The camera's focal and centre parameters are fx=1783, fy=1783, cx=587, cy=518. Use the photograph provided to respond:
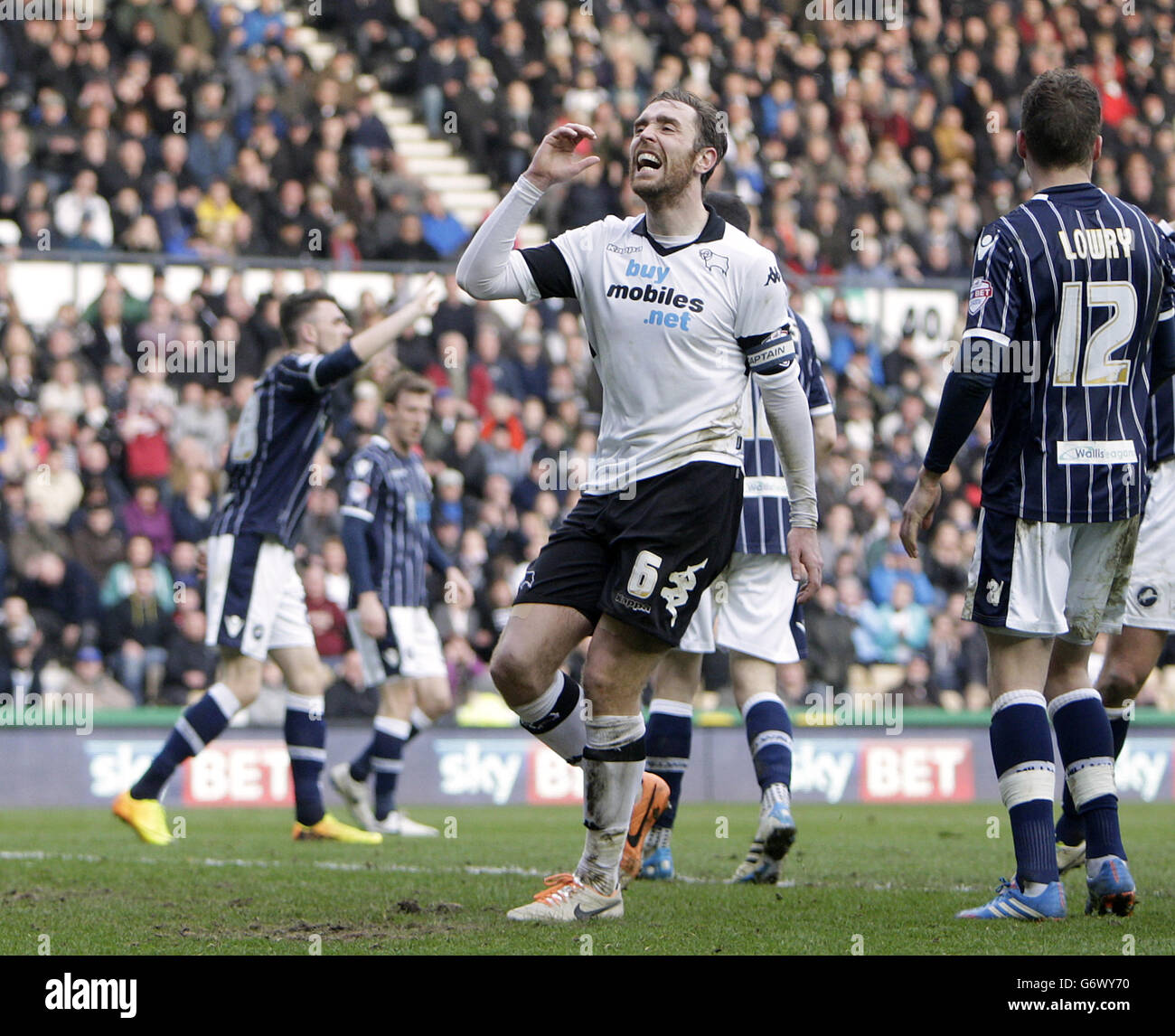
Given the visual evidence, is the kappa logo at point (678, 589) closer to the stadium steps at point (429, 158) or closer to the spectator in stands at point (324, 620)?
the spectator in stands at point (324, 620)

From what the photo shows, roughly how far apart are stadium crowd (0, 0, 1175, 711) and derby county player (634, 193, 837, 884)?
6.72 m

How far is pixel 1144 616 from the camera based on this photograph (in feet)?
23.5

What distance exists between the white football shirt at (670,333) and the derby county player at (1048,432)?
2.16 feet

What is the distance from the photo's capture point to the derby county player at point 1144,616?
7.14 meters

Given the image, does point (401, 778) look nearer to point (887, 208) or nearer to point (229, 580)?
point (229, 580)

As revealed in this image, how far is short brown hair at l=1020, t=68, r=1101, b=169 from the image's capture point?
5797 mm

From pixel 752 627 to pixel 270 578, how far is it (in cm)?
286

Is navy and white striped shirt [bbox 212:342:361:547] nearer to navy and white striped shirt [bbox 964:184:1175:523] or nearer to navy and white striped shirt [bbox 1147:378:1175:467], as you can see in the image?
navy and white striped shirt [bbox 1147:378:1175:467]

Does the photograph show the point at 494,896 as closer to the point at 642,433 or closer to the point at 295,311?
the point at 642,433

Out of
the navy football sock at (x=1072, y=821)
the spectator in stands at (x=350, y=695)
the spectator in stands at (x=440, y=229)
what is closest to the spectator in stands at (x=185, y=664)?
the spectator in stands at (x=350, y=695)

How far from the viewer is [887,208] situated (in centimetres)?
2123

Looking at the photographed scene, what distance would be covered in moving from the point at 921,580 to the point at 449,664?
5.01 meters

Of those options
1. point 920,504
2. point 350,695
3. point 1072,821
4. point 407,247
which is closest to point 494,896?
point 920,504

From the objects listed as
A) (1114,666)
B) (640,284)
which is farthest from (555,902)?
(1114,666)
